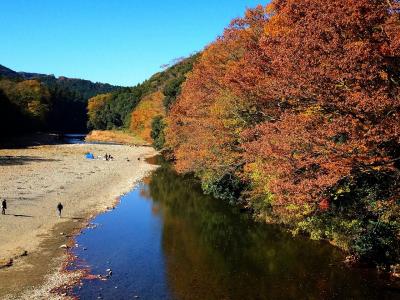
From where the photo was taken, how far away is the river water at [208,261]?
19.4 metres

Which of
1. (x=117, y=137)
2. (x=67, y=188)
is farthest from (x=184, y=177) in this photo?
(x=117, y=137)

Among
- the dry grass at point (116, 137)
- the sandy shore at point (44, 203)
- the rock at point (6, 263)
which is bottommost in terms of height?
the rock at point (6, 263)

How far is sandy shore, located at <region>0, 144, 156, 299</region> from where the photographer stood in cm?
2195

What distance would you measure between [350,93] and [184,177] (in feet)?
146

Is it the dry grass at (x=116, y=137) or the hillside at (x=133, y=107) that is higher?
the hillside at (x=133, y=107)

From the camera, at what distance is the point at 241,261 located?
79.3 feet

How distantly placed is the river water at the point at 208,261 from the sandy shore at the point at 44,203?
78.3 inches

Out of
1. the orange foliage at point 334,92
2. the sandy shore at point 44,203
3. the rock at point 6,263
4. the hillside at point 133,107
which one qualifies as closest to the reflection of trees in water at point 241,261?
the orange foliage at point 334,92

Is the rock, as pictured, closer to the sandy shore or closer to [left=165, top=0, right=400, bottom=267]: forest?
the sandy shore

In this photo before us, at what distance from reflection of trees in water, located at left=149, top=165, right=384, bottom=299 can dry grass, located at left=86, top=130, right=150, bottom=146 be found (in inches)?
3787

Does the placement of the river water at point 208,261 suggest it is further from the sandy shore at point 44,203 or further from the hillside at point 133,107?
the hillside at point 133,107

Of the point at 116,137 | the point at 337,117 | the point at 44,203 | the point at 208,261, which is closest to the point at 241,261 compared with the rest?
the point at 208,261

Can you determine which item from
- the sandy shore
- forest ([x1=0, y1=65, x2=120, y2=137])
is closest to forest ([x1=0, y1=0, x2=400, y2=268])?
the sandy shore

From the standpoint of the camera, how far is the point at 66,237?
91.3ft
